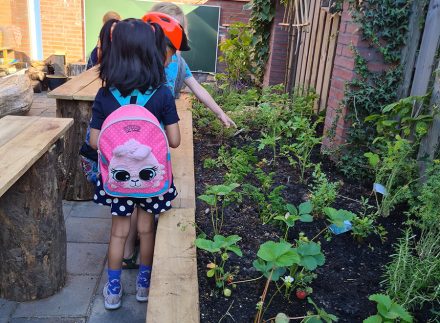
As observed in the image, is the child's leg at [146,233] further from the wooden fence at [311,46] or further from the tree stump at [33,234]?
the wooden fence at [311,46]

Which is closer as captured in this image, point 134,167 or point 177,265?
point 177,265

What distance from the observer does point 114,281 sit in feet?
7.84

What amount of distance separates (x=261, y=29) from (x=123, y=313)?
18.4ft

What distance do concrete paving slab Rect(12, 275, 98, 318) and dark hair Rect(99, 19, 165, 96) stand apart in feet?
4.29

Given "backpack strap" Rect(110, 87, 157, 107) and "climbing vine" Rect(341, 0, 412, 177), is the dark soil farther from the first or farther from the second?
"backpack strap" Rect(110, 87, 157, 107)

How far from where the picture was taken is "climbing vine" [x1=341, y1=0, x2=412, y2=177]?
298cm

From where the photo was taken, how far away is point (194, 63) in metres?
11.7

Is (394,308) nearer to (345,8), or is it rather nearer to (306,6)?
(345,8)

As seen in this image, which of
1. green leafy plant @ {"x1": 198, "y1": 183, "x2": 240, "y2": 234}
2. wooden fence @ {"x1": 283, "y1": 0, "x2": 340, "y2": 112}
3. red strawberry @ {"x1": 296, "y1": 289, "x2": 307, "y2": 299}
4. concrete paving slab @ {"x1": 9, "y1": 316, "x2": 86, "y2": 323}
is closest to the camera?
red strawberry @ {"x1": 296, "y1": 289, "x2": 307, "y2": 299}

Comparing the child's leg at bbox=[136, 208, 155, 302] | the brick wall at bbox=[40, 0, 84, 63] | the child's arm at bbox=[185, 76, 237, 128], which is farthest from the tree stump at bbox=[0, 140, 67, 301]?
the brick wall at bbox=[40, 0, 84, 63]

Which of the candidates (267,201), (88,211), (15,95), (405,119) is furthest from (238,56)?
(267,201)

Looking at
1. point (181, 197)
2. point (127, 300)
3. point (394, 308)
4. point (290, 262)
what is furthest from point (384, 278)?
point (127, 300)

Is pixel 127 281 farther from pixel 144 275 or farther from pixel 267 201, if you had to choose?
pixel 267 201

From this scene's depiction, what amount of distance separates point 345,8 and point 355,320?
2576 mm
